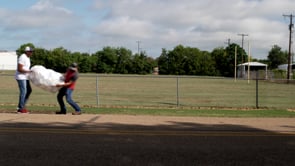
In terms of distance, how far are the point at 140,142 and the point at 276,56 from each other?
128008 mm

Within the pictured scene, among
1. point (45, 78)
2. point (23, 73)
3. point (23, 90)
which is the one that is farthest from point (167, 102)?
point (45, 78)

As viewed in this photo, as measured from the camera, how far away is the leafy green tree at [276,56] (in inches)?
4970

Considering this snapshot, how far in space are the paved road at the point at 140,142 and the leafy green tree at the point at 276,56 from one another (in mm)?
121663

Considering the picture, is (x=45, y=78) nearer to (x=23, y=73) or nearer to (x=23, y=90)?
(x=23, y=73)

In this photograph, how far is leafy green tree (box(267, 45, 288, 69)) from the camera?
126250 millimetres

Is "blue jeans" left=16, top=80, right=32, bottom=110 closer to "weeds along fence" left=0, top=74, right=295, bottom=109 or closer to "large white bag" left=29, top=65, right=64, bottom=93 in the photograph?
"large white bag" left=29, top=65, right=64, bottom=93

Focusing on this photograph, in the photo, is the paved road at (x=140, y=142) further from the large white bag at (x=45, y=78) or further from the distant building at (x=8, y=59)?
the distant building at (x=8, y=59)

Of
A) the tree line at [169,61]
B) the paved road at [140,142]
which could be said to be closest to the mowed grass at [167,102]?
the paved road at [140,142]

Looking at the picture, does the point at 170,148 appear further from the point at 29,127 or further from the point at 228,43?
the point at 228,43

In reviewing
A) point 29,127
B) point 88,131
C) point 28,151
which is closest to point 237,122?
point 88,131

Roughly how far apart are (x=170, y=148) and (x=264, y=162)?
1.61 metres

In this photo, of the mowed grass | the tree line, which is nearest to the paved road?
the mowed grass

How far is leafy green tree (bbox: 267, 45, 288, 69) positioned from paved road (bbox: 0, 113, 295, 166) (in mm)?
121663

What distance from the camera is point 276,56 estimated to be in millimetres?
128000
